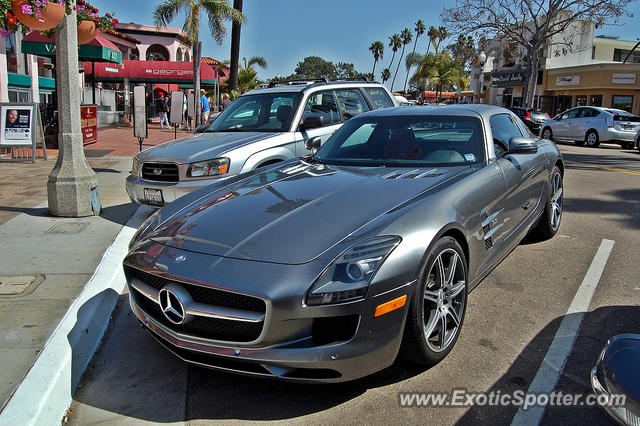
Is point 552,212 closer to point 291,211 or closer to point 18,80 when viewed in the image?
point 291,211

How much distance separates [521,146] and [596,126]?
18.5 m

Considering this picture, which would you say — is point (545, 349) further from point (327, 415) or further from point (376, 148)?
point (376, 148)

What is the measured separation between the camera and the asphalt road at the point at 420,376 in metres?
2.92

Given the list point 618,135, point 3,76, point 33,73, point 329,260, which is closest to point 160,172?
point 329,260

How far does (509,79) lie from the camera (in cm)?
5303

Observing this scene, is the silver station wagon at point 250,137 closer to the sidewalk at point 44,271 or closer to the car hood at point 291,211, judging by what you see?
the sidewalk at point 44,271

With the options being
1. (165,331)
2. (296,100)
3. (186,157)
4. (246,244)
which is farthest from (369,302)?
(296,100)

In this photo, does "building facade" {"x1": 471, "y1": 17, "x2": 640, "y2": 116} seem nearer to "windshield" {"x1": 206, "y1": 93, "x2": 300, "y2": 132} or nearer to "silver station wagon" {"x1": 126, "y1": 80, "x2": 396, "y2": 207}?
"silver station wagon" {"x1": 126, "y1": 80, "x2": 396, "y2": 207}

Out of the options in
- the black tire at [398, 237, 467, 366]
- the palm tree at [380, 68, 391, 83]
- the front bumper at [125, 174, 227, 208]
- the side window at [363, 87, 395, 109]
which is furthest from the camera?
the palm tree at [380, 68, 391, 83]

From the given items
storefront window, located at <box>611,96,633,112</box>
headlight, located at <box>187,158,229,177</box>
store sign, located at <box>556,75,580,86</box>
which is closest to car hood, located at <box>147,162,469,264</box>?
headlight, located at <box>187,158,229,177</box>

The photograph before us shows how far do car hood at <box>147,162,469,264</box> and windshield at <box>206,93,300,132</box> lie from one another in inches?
127

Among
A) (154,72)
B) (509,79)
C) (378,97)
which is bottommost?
(378,97)

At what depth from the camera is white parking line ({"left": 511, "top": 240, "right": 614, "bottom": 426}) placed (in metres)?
2.86

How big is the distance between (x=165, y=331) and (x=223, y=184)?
1618 millimetres
